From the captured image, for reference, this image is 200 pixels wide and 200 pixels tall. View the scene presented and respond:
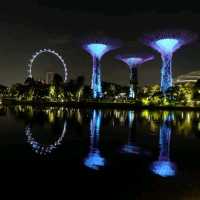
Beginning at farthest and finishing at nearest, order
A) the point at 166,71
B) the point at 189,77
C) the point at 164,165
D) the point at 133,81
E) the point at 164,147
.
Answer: the point at 189,77, the point at 133,81, the point at 166,71, the point at 164,147, the point at 164,165

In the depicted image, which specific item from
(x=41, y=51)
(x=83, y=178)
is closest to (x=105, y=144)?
(x=83, y=178)

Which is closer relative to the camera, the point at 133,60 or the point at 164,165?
the point at 164,165

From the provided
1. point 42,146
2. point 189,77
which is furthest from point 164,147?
point 189,77

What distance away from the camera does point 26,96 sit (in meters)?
98.0

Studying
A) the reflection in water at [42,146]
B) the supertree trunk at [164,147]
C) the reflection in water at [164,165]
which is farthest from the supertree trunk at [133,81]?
the reflection in water at [164,165]

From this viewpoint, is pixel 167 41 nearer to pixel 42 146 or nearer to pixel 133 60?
pixel 133 60

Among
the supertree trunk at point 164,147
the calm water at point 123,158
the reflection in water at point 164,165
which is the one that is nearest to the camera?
the calm water at point 123,158

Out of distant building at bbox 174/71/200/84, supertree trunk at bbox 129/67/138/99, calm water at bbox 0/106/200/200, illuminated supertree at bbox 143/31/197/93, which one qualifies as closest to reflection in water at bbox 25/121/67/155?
calm water at bbox 0/106/200/200

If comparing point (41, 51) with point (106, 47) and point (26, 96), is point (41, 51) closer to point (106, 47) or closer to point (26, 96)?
point (26, 96)

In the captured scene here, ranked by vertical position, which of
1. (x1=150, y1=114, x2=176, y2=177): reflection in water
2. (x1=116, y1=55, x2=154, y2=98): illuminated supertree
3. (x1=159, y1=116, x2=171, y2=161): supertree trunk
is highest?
(x1=116, y1=55, x2=154, y2=98): illuminated supertree

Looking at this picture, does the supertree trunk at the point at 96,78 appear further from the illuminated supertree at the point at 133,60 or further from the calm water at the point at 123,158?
the calm water at the point at 123,158

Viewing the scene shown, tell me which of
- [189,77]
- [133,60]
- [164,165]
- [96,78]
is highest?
[189,77]

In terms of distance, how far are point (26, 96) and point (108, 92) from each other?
23180 mm

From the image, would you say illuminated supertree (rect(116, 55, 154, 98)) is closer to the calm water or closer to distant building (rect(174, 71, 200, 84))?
distant building (rect(174, 71, 200, 84))
